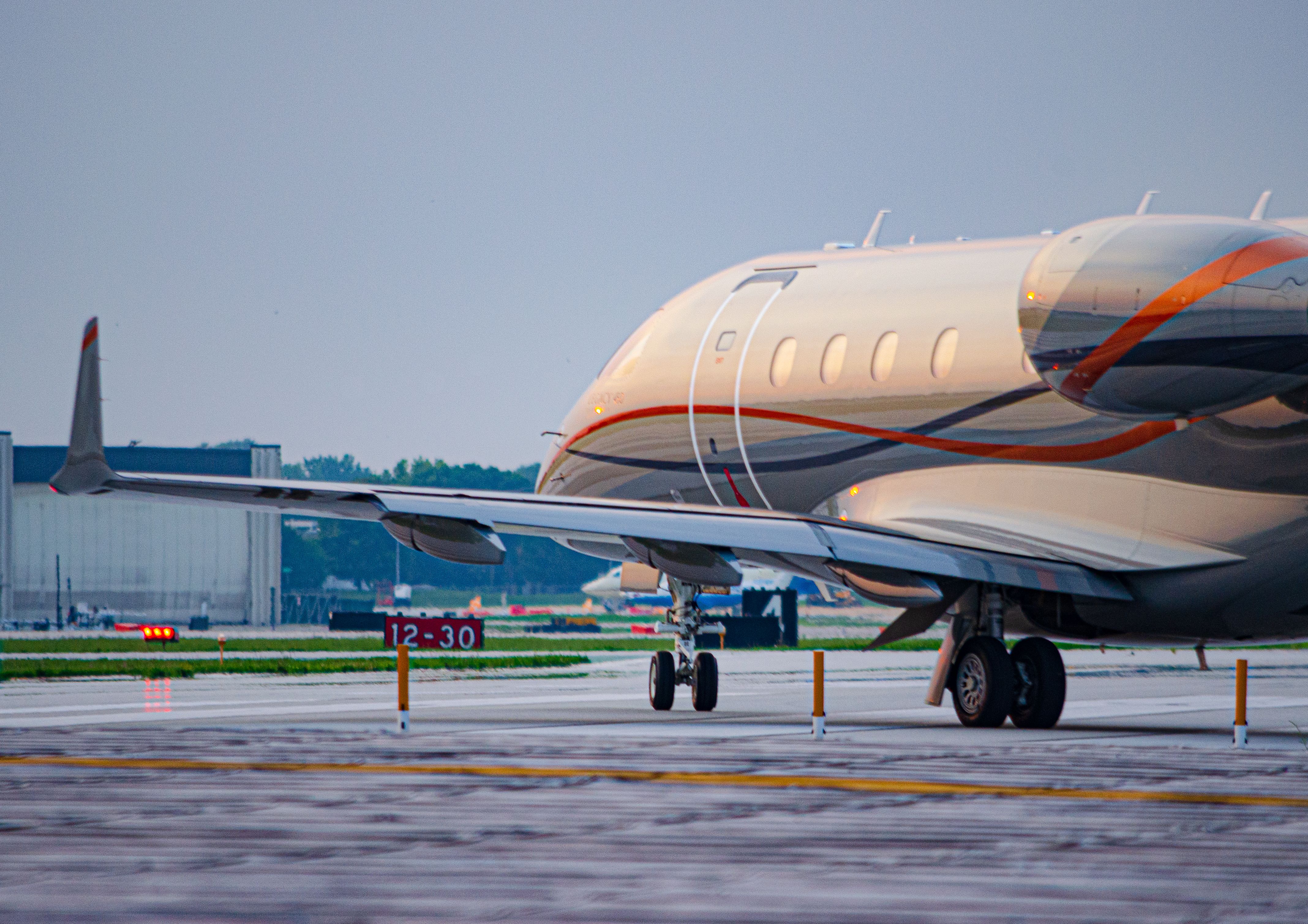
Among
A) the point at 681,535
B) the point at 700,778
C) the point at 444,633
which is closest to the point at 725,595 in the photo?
the point at 444,633

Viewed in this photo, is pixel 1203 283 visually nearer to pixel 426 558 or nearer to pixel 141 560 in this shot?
pixel 141 560

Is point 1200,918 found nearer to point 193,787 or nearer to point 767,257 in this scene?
point 193,787

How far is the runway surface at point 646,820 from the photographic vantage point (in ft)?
23.7

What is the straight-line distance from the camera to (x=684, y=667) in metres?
20.2

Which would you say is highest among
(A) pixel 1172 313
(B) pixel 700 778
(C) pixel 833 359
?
(C) pixel 833 359

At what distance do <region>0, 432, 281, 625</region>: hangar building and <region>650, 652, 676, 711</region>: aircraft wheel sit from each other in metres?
69.3

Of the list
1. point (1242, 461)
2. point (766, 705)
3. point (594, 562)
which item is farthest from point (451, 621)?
point (594, 562)

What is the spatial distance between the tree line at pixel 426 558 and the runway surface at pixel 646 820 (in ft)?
469

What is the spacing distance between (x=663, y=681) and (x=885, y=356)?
4.71 m

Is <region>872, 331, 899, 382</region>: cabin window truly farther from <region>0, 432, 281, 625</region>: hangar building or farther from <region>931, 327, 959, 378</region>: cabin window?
<region>0, 432, 281, 625</region>: hangar building

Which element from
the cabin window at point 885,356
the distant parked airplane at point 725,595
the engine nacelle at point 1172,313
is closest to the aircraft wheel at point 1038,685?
the engine nacelle at point 1172,313

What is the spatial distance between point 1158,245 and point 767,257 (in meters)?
7.79

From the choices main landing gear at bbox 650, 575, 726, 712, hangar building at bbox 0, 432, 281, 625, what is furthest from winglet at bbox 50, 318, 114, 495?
hangar building at bbox 0, 432, 281, 625

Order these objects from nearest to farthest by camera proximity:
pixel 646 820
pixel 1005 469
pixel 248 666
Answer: pixel 646 820 → pixel 1005 469 → pixel 248 666
